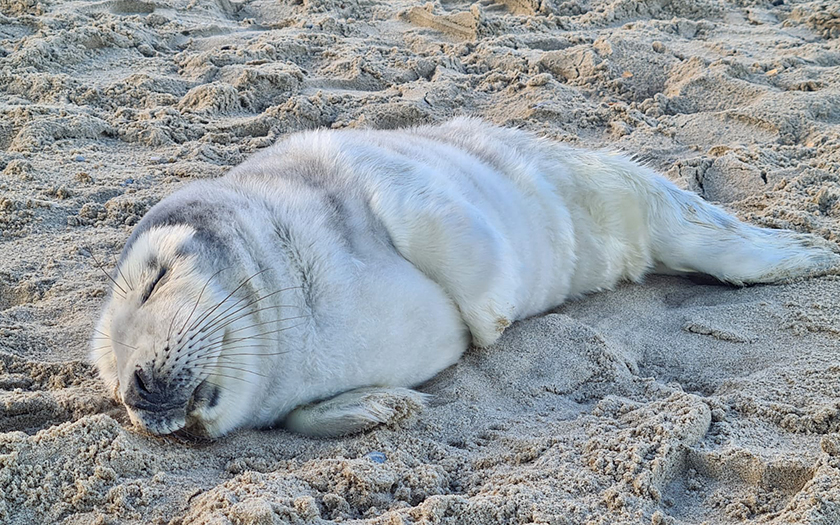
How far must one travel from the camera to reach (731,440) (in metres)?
2.43

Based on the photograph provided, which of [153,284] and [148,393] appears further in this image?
[153,284]

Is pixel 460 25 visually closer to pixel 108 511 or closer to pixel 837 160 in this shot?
pixel 837 160

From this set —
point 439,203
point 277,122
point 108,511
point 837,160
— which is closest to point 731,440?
point 439,203

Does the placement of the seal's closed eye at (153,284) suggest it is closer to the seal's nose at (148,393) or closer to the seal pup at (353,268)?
the seal pup at (353,268)

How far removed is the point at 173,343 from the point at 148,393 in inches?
6.6

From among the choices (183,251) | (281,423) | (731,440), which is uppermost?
(183,251)

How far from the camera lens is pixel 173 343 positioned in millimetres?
2475

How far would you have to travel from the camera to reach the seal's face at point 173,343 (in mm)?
2459

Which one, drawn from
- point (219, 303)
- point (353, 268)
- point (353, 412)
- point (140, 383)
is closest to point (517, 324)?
point (353, 268)

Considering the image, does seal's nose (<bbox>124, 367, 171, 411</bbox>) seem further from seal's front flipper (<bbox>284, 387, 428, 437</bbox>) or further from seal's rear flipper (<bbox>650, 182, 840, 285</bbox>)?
seal's rear flipper (<bbox>650, 182, 840, 285</bbox>)

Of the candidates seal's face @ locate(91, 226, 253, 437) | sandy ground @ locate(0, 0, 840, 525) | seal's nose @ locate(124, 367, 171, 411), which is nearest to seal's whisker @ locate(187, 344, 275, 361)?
seal's face @ locate(91, 226, 253, 437)

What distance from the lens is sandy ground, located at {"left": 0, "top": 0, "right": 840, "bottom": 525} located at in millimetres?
2244

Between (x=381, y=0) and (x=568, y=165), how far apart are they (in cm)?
378

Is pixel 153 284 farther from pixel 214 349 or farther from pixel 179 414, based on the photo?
pixel 179 414
